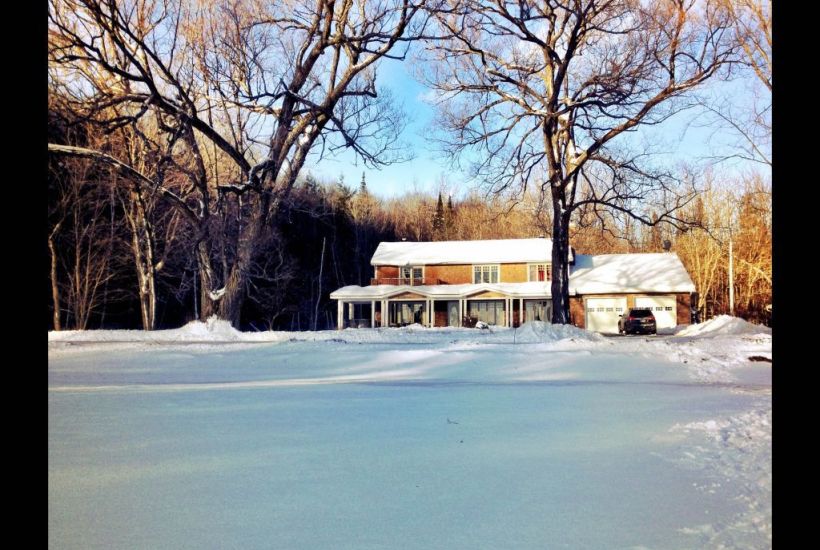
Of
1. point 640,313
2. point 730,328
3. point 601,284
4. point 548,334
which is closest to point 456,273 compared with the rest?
point 601,284

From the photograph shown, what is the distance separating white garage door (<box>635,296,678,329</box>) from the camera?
4291 cm

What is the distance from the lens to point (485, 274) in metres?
47.9

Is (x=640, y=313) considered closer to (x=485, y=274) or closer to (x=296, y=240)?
(x=485, y=274)

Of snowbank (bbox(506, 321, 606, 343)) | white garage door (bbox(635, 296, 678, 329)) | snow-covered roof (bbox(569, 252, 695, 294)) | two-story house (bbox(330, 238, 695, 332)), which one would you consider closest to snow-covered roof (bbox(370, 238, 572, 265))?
two-story house (bbox(330, 238, 695, 332))

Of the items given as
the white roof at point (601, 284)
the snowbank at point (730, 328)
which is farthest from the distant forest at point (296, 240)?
the snowbank at point (730, 328)

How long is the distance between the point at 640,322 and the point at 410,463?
117 feet

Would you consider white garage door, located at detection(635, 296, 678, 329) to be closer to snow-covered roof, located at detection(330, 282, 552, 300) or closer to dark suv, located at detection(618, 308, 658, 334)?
dark suv, located at detection(618, 308, 658, 334)

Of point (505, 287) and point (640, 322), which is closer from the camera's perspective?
point (640, 322)

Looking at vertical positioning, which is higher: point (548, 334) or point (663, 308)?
point (663, 308)

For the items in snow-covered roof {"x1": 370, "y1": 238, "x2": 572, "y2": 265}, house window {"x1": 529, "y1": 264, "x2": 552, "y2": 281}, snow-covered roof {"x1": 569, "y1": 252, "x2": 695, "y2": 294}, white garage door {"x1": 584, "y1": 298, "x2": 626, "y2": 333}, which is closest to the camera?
snow-covered roof {"x1": 569, "y1": 252, "x2": 695, "y2": 294}

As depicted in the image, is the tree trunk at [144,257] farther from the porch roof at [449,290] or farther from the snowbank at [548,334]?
the snowbank at [548,334]

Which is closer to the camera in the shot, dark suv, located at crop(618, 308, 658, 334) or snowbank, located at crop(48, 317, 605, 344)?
snowbank, located at crop(48, 317, 605, 344)

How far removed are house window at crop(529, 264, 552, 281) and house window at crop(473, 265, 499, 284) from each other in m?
2.67

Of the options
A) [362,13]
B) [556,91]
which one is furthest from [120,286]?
[556,91]
